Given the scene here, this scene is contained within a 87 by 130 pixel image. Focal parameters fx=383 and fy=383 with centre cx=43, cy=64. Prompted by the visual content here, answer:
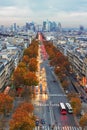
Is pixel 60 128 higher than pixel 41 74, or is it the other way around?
pixel 60 128

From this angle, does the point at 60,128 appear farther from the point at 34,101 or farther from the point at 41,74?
the point at 41,74

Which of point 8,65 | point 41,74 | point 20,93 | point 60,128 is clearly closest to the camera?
point 60,128

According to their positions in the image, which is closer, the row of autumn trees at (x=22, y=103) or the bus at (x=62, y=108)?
the row of autumn trees at (x=22, y=103)

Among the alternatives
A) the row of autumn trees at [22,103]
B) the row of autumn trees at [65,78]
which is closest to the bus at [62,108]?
the row of autumn trees at [65,78]

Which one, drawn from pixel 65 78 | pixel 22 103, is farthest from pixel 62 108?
pixel 65 78

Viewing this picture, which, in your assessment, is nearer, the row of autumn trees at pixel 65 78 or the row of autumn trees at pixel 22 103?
the row of autumn trees at pixel 22 103

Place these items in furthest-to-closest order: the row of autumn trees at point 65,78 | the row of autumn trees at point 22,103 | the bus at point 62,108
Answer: the bus at point 62,108
the row of autumn trees at point 65,78
the row of autumn trees at point 22,103

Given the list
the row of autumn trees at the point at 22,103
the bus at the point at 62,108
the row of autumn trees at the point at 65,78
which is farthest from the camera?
the bus at the point at 62,108

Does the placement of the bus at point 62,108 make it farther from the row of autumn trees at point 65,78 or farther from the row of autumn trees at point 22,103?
the row of autumn trees at point 22,103

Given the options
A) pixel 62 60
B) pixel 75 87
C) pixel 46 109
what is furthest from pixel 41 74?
pixel 46 109

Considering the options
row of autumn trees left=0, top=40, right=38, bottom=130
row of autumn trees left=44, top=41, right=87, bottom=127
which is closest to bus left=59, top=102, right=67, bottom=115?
row of autumn trees left=44, top=41, right=87, bottom=127

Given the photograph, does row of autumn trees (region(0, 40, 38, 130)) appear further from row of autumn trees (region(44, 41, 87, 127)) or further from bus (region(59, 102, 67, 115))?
row of autumn trees (region(44, 41, 87, 127))
